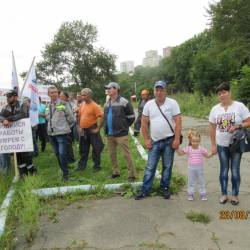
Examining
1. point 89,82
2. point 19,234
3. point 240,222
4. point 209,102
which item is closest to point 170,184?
point 240,222

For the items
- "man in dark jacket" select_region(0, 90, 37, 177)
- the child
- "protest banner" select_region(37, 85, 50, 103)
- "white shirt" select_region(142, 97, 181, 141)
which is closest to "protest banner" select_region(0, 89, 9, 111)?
"man in dark jacket" select_region(0, 90, 37, 177)

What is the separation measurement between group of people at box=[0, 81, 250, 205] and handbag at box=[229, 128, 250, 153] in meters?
0.09

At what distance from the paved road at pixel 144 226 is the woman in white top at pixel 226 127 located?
15.7 inches

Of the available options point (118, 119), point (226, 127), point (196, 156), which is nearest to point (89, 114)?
point (118, 119)

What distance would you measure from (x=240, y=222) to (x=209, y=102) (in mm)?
20487

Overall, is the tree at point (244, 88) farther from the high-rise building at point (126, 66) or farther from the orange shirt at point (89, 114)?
the high-rise building at point (126, 66)

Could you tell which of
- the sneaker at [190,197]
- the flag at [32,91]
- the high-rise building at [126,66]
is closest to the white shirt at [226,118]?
the sneaker at [190,197]

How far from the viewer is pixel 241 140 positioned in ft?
18.5

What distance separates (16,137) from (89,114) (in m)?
1.56

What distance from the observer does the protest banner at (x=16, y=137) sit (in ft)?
25.3

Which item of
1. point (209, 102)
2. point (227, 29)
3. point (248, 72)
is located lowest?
point (209, 102)

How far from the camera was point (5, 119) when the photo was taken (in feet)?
25.3

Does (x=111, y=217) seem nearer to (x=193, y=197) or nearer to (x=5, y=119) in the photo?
(x=193, y=197)

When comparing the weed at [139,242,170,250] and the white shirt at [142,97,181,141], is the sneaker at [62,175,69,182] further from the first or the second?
the weed at [139,242,170,250]
